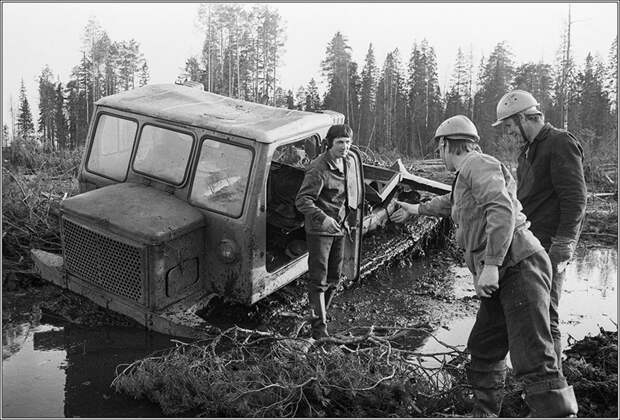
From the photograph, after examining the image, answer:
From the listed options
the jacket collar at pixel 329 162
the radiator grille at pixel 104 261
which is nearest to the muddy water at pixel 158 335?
the radiator grille at pixel 104 261

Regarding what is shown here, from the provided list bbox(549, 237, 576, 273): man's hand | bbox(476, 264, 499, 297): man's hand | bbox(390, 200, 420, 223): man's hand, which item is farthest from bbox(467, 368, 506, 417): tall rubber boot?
bbox(390, 200, 420, 223): man's hand

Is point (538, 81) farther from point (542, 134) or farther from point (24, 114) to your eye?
point (542, 134)

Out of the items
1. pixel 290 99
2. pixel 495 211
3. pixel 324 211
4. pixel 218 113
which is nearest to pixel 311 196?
pixel 324 211

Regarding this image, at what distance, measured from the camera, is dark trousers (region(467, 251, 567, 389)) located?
13.3 ft

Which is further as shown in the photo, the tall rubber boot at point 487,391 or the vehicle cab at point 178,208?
the vehicle cab at point 178,208

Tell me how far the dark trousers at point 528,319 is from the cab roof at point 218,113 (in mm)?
2720

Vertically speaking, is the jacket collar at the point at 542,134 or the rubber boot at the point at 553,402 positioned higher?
the jacket collar at the point at 542,134

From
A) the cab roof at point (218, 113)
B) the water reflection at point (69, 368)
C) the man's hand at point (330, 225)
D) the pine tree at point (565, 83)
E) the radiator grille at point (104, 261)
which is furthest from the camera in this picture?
the pine tree at point (565, 83)

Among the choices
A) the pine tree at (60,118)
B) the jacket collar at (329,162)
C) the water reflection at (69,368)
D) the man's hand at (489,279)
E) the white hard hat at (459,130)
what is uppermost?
the white hard hat at (459,130)

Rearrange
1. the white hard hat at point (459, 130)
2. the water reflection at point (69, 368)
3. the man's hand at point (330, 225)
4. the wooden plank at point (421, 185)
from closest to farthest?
the white hard hat at point (459, 130) < the water reflection at point (69, 368) < the man's hand at point (330, 225) < the wooden plank at point (421, 185)

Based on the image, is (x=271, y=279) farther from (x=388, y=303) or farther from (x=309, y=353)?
(x=388, y=303)

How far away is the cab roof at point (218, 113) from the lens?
6.35 meters

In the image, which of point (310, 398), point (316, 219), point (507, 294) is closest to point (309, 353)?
point (310, 398)

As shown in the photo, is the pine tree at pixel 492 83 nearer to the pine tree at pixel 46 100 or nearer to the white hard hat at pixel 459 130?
the pine tree at pixel 46 100
